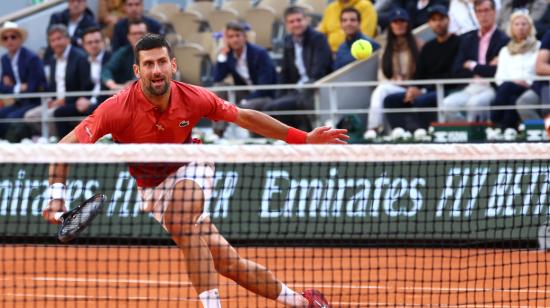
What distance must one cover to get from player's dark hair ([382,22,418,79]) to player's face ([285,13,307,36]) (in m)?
1.10

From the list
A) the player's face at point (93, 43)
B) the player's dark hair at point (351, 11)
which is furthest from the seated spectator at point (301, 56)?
the player's face at point (93, 43)

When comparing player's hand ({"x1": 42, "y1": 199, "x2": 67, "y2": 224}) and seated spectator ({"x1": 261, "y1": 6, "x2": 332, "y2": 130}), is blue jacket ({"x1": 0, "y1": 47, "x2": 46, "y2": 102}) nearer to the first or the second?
seated spectator ({"x1": 261, "y1": 6, "x2": 332, "y2": 130})

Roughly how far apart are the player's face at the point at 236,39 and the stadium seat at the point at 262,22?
2275mm

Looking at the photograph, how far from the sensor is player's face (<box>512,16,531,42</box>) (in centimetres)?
1204

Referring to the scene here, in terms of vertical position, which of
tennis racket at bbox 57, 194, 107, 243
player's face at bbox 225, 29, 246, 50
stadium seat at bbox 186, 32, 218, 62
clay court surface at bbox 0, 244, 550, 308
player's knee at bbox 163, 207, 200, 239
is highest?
player's face at bbox 225, 29, 246, 50

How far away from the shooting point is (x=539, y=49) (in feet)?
39.3

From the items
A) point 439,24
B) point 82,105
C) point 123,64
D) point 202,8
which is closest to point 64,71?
point 123,64

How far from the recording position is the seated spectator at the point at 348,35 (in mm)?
13070

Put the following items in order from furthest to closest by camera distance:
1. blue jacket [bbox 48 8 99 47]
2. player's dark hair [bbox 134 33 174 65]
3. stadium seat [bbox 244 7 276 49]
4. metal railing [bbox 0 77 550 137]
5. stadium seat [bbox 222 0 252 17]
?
stadium seat [bbox 222 0 252 17], stadium seat [bbox 244 7 276 49], blue jacket [bbox 48 8 99 47], metal railing [bbox 0 77 550 137], player's dark hair [bbox 134 33 174 65]

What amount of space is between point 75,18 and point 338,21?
4106 mm

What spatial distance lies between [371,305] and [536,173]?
346 centimetres

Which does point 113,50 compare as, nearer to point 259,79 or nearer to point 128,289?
point 259,79

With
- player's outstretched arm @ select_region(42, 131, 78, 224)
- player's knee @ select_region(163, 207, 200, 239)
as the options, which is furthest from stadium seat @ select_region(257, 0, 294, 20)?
player's outstretched arm @ select_region(42, 131, 78, 224)

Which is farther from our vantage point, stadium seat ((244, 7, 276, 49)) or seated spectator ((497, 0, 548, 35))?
stadium seat ((244, 7, 276, 49))
